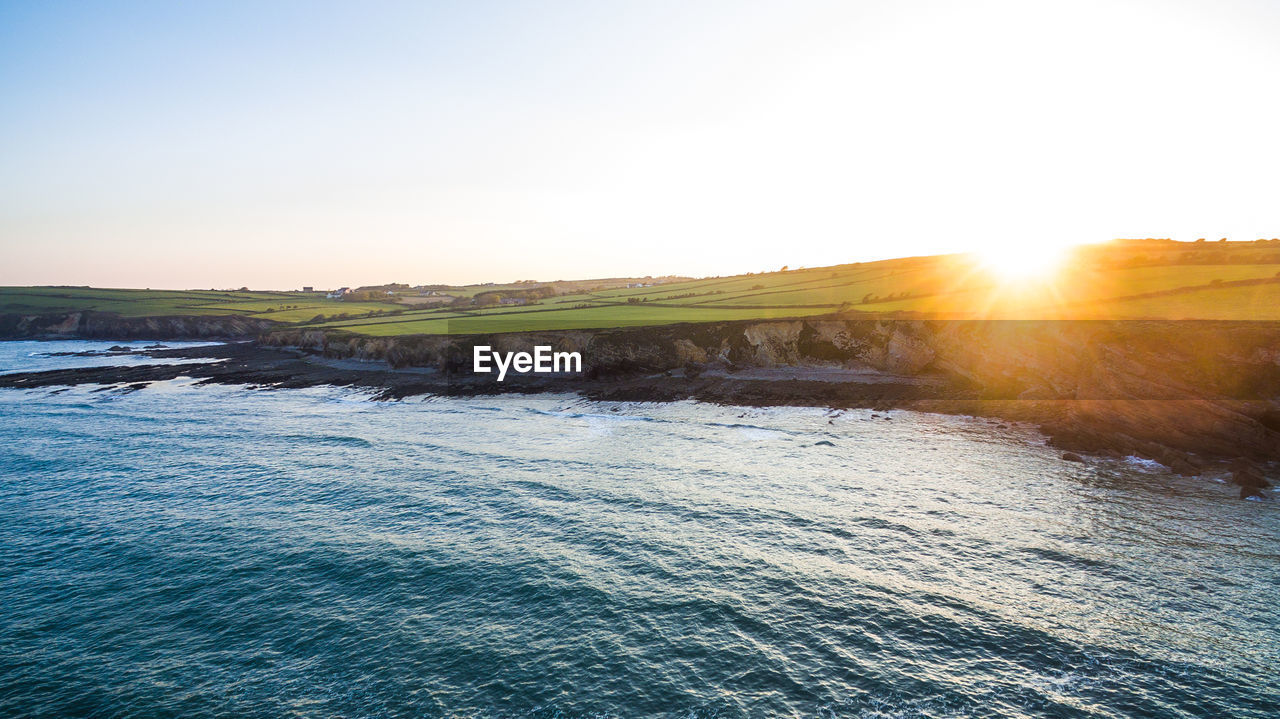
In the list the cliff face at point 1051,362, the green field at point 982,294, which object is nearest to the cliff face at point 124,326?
the green field at point 982,294

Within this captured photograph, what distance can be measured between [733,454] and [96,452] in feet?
130

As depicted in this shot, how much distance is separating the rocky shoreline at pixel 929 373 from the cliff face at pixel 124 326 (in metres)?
48.3

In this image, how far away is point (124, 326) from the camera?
4791 inches

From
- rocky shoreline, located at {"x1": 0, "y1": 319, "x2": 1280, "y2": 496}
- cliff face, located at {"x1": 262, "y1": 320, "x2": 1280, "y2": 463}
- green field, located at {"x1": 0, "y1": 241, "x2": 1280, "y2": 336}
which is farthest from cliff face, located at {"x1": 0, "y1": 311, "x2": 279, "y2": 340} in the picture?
cliff face, located at {"x1": 262, "y1": 320, "x2": 1280, "y2": 463}

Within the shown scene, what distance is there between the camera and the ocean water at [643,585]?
13.0m

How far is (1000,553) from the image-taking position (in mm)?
18875

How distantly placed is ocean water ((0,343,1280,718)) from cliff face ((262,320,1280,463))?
17.8 feet

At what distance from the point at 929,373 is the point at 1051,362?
29.1 feet

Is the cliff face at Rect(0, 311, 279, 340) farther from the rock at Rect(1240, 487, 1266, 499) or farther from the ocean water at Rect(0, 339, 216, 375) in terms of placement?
the rock at Rect(1240, 487, 1266, 499)

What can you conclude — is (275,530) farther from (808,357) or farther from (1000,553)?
(808,357)

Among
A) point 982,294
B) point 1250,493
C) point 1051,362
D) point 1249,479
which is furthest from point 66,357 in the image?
point 1249,479

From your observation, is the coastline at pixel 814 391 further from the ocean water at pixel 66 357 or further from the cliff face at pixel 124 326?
the cliff face at pixel 124 326

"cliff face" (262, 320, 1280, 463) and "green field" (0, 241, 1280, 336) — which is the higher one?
"green field" (0, 241, 1280, 336)

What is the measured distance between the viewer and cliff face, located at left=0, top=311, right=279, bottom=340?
118m
